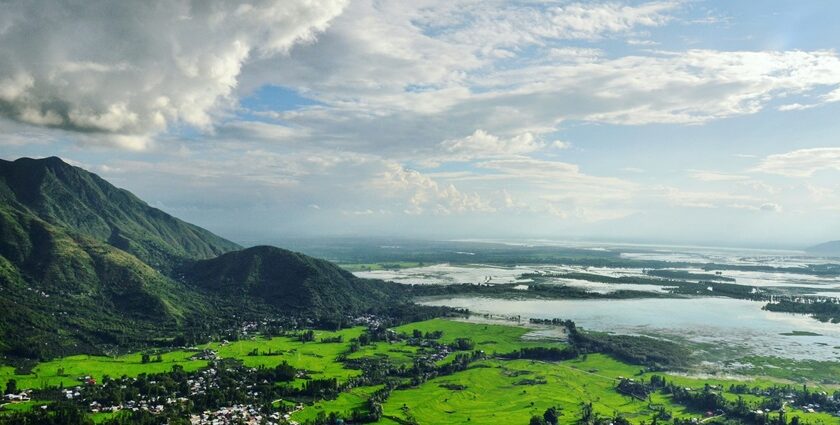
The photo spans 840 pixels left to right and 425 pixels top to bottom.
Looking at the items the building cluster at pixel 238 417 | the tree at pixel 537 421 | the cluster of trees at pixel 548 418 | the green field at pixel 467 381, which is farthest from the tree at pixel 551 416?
the building cluster at pixel 238 417

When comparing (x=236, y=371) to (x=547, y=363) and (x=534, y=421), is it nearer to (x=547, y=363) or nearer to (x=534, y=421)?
(x=534, y=421)

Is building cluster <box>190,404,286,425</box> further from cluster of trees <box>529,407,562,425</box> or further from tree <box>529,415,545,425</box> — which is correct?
cluster of trees <box>529,407,562,425</box>

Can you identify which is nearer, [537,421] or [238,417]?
[238,417]

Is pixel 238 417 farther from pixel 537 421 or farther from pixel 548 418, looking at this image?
pixel 548 418

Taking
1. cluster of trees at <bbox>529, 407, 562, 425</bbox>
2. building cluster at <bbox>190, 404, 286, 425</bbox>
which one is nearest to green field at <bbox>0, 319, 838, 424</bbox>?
cluster of trees at <bbox>529, 407, 562, 425</bbox>

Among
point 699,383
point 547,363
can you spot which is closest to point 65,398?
point 547,363

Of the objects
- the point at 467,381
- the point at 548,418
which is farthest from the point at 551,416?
the point at 467,381

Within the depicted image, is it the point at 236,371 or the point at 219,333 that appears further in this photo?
the point at 219,333

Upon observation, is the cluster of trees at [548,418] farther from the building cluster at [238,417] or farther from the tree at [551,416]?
the building cluster at [238,417]
